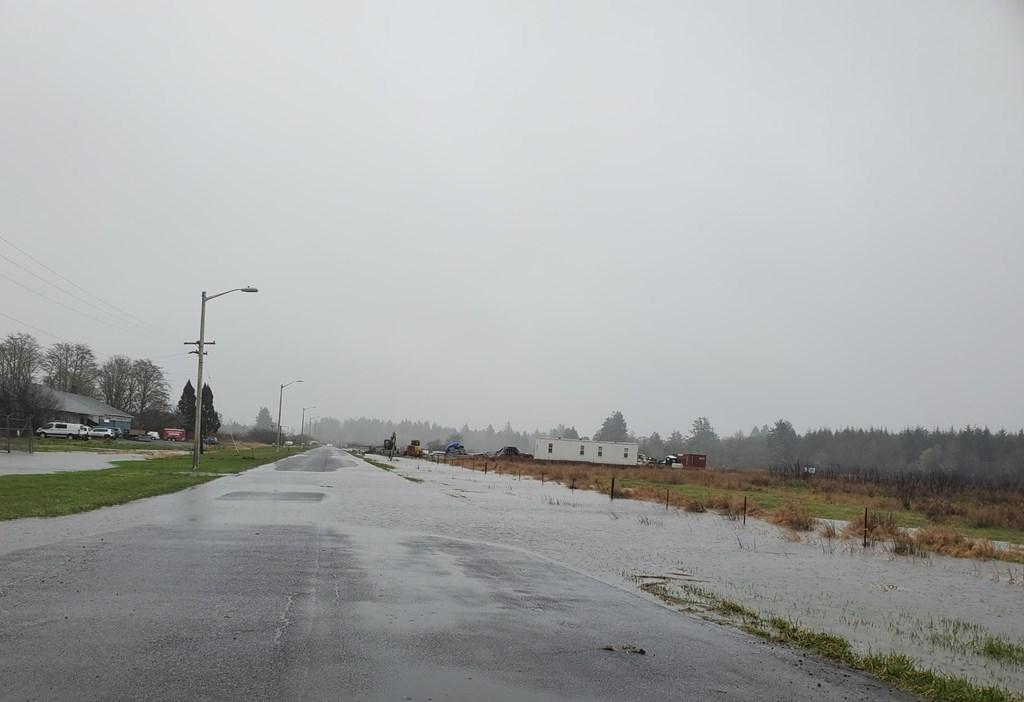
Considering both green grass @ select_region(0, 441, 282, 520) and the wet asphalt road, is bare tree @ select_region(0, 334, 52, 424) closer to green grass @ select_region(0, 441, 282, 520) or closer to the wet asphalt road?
green grass @ select_region(0, 441, 282, 520)

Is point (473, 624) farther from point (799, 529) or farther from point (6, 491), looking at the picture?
point (799, 529)

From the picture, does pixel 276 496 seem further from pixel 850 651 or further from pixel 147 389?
pixel 147 389

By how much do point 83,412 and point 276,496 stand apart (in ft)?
Result: 274

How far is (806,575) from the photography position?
50.5 ft

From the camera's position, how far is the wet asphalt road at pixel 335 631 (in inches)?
227

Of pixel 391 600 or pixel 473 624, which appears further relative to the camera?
pixel 391 600

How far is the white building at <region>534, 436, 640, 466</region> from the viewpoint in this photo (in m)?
101

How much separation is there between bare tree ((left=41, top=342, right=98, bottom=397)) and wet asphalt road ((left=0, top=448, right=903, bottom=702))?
109 m

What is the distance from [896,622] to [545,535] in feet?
30.1

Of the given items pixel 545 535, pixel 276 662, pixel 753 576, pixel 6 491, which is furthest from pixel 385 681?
pixel 6 491

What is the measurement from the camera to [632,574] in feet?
44.1

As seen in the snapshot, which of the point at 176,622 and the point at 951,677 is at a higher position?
the point at 176,622

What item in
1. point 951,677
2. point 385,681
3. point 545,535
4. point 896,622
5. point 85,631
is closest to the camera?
point 385,681

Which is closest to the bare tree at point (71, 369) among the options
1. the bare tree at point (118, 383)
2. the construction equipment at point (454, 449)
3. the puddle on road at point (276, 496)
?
the bare tree at point (118, 383)
